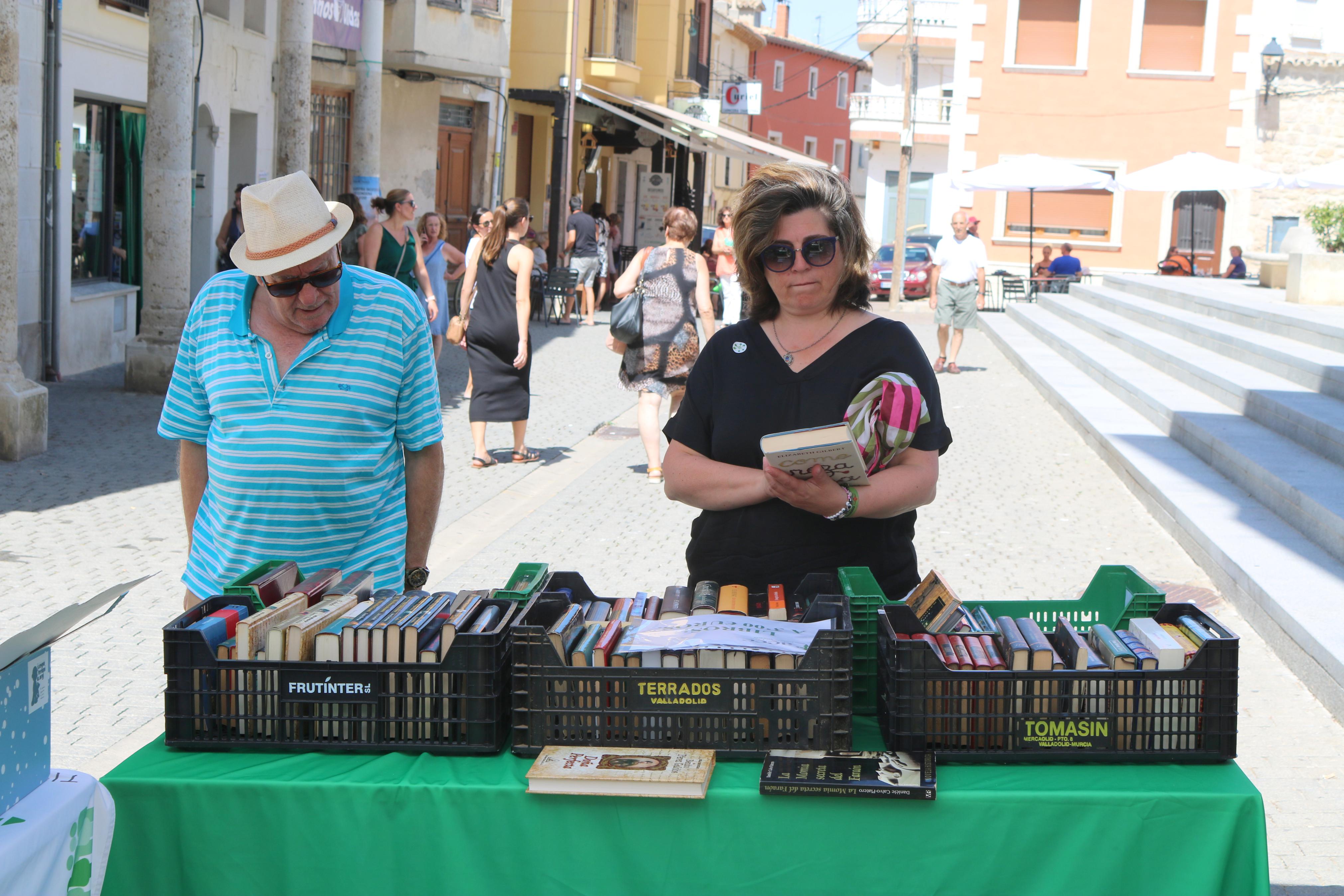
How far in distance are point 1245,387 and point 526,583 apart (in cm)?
964

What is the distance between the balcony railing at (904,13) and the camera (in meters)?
48.8

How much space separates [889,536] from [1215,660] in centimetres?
97

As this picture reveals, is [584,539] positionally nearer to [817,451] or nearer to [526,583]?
[526,583]

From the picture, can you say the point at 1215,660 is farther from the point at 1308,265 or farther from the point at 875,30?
the point at 875,30

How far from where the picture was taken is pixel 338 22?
57.0 ft

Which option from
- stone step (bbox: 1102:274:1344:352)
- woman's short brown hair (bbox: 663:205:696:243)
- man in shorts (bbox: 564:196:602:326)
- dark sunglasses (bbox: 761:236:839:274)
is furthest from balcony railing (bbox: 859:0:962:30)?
dark sunglasses (bbox: 761:236:839:274)

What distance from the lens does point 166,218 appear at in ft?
40.3

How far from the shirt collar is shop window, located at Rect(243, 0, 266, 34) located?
575 inches

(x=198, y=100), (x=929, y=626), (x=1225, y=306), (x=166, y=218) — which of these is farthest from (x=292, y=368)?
(x=1225, y=306)

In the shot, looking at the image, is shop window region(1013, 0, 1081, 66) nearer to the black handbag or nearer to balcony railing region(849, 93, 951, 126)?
balcony railing region(849, 93, 951, 126)

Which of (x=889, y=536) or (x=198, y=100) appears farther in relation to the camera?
(x=198, y=100)

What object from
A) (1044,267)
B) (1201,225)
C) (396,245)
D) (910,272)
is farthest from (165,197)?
(1201,225)

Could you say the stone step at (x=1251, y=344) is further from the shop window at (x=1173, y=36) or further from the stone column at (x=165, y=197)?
the shop window at (x=1173, y=36)

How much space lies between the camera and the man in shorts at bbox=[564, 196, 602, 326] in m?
21.9
